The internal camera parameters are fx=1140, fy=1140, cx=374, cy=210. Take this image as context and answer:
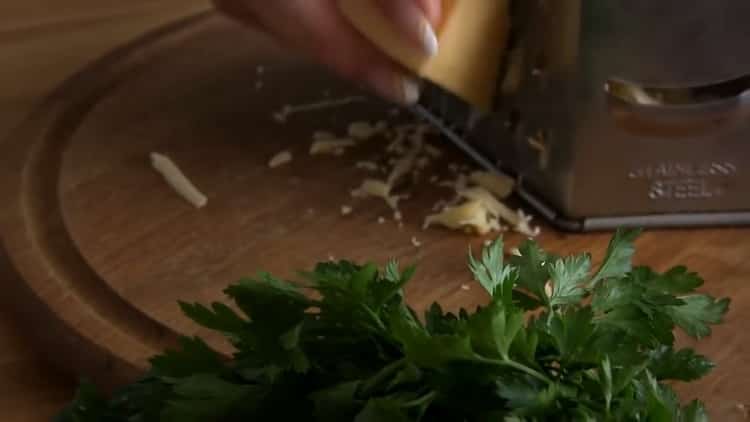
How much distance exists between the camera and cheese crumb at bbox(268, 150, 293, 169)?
121 cm

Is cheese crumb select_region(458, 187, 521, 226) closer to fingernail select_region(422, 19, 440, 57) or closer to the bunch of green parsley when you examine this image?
fingernail select_region(422, 19, 440, 57)

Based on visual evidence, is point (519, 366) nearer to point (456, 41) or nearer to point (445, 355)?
point (445, 355)

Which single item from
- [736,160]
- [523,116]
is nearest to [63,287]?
[523,116]

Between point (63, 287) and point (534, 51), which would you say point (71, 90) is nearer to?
point (63, 287)

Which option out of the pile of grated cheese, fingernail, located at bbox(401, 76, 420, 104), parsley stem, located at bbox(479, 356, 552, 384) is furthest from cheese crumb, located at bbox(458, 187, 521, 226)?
parsley stem, located at bbox(479, 356, 552, 384)

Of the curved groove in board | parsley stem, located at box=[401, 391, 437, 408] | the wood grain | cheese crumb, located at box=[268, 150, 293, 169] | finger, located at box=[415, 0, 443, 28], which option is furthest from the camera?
the wood grain

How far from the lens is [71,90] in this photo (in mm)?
1329

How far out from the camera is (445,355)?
64cm

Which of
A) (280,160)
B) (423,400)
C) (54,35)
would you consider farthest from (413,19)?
(54,35)

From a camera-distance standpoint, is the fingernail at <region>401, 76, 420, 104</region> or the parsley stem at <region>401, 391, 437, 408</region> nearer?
the parsley stem at <region>401, 391, 437, 408</region>

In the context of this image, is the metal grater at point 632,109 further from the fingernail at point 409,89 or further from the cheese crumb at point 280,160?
the cheese crumb at point 280,160

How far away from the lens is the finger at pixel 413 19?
1.05m

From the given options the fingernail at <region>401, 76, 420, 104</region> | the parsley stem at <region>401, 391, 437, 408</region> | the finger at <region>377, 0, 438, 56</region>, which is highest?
the finger at <region>377, 0, 438, 56</region>

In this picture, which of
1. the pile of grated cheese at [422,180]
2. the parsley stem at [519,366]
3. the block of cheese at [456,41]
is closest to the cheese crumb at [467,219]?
the pile of grated cheese at [422,180]
